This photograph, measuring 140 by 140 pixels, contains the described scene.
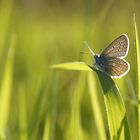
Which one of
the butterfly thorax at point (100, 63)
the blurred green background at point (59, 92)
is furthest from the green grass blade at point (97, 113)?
the butterfly thorax at point (100, 63)

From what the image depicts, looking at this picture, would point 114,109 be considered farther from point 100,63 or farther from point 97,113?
point 97,113

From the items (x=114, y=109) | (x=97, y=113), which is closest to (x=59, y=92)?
(x=97, y=113)

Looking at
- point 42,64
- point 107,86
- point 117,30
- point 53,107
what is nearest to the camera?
point 107,86

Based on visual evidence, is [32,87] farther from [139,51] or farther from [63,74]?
[139,51]

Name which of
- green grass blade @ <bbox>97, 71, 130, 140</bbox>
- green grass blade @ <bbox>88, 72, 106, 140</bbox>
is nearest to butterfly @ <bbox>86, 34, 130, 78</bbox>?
green grass blade @ <bbox>97, 71, 130, 140</bbox>

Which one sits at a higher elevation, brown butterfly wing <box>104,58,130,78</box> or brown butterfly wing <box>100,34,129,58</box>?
brown butterfly wing <box>100,34,129,58</box>

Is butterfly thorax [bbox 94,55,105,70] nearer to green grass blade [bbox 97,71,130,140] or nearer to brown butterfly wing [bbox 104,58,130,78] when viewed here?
brown butterfly wing [bbox 104,58,130,78]

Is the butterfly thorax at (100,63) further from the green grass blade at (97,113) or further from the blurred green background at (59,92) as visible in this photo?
the green grass blade at (97,113)

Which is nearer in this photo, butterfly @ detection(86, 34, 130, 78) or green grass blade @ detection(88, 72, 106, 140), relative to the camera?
butterfly @ detection(86, 34, 130, 78)

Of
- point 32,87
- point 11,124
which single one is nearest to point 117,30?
point 32,87
